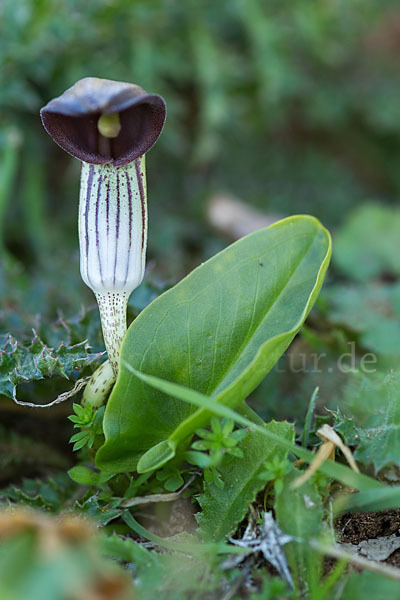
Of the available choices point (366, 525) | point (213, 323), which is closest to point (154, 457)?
point (213, 323)

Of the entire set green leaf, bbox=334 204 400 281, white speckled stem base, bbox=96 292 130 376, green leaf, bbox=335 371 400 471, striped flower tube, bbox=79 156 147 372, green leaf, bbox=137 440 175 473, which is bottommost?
green leaf, bbox=334 204 400 281

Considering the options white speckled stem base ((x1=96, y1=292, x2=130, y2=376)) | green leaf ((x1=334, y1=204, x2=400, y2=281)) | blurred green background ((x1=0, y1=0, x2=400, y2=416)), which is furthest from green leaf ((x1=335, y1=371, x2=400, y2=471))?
green leaf ((x1=334, y1=204, x2=400, y2=281))

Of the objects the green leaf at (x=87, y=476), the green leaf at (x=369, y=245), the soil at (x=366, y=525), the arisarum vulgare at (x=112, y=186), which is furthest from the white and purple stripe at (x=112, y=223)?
the green leaf at (x=369, y=245)

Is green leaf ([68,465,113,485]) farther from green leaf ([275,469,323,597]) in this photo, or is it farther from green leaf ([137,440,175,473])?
green leaf ([275,469,323,597])

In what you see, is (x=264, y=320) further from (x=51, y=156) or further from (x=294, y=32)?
(x=294, y=32)

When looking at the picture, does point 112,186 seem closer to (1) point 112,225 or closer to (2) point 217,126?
(1) point 112,225

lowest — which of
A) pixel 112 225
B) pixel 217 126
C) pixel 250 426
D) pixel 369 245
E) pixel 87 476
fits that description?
pixel 369 245
